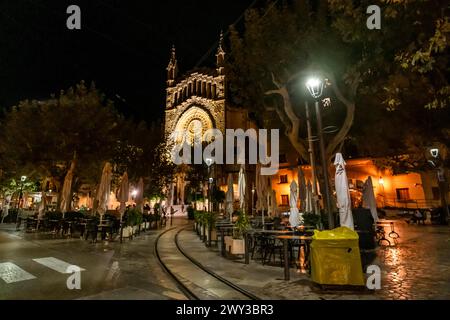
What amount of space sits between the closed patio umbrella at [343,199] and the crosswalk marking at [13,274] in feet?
26.4

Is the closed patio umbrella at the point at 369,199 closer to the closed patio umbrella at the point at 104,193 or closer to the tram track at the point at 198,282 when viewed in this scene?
the tram track at the point at 198,282

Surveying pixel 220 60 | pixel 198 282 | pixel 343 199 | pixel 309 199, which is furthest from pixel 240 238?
pixel 220 60

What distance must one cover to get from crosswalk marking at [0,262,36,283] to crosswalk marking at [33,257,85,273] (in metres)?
0.66

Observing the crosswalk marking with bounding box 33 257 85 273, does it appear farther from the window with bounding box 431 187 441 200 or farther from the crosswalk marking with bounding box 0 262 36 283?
the window with bounding box 431 187 441 200

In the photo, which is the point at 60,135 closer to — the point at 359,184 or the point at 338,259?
the point at 338,259

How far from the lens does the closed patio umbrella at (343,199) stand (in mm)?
7137

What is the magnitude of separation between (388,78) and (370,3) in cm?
432

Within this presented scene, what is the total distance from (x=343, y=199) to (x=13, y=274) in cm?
884

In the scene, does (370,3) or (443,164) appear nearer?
(370,3)

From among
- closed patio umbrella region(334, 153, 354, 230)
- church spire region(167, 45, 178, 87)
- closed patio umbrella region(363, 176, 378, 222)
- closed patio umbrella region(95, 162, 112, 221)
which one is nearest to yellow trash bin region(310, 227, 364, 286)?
closed patio umbrella region(334, 153, 354, 230)

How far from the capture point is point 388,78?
10648 millimetres

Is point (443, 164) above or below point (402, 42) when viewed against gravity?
below
